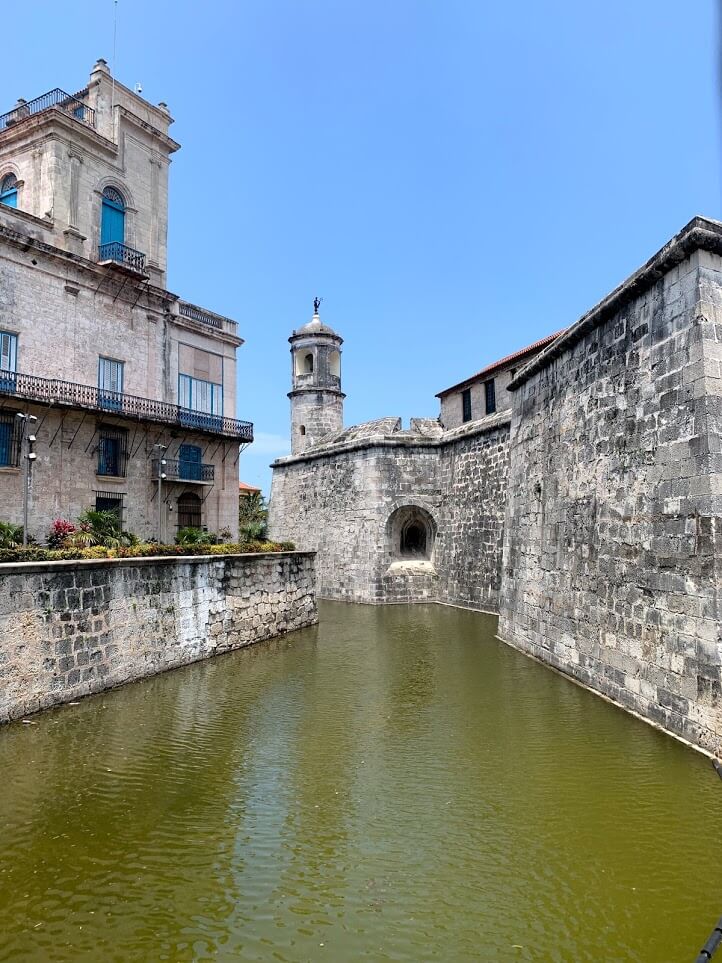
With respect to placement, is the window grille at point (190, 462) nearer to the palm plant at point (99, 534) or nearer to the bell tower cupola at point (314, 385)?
the palm plant at point (99, 534)

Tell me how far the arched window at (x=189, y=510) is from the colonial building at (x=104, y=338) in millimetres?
38

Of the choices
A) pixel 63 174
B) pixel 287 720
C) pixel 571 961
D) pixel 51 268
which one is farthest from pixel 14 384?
pixel 571 961

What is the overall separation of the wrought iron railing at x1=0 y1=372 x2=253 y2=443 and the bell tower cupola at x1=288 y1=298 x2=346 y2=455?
20.1ft

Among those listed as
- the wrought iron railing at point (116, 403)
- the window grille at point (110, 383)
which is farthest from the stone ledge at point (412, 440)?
the window grille at point (110, 383)

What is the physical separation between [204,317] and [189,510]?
20.4 ft

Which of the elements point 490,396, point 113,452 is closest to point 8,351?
point 113,452

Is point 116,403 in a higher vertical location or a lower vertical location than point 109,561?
higher

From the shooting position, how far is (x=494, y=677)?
1037cm

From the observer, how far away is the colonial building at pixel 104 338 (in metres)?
15.7

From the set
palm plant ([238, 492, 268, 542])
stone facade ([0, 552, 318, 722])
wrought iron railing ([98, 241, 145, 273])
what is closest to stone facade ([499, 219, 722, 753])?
stone facade ([0, 552, 318, 722])

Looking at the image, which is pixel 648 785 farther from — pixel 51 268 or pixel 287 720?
pixel 51 268

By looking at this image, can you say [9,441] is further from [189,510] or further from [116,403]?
[189,510]

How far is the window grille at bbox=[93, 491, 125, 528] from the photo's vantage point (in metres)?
17.1

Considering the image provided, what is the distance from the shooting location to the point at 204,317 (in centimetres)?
2103
